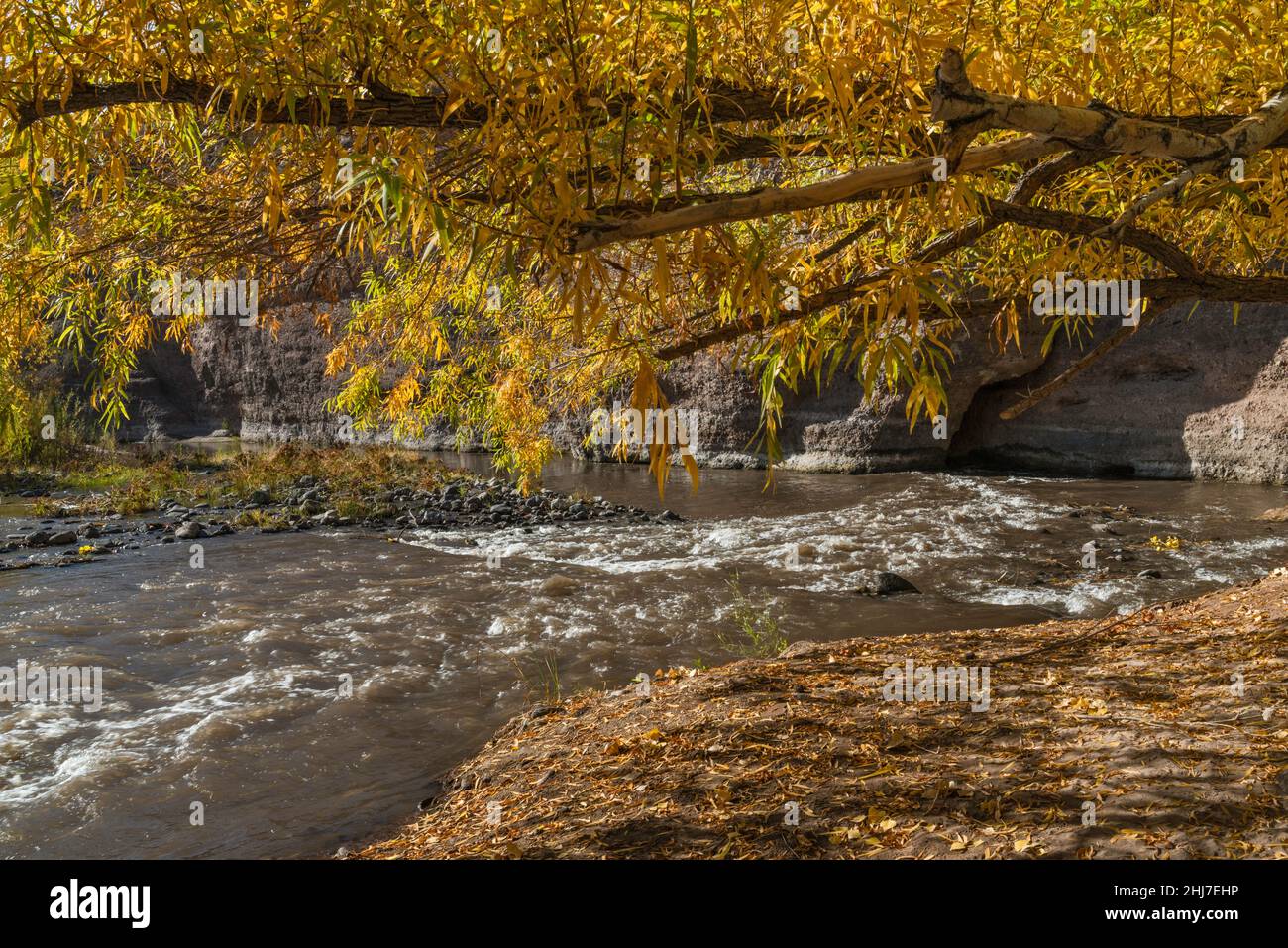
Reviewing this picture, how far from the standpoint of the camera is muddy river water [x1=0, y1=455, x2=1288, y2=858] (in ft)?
16.0

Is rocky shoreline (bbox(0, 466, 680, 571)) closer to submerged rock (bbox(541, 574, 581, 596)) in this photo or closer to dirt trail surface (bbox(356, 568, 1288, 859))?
submerged rock (bbox(541, 574, 581, 596))

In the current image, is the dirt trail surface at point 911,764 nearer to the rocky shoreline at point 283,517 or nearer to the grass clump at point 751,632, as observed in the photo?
the grass clump at point 751,632

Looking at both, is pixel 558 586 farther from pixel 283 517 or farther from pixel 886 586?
pixel 283 517

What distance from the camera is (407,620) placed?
817 cm

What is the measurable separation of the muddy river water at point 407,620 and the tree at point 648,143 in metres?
1.99

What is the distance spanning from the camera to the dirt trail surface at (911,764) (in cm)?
288

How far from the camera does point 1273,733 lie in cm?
340

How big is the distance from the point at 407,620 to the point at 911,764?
5.50 meters

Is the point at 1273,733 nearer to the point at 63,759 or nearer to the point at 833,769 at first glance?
the point at 833,769

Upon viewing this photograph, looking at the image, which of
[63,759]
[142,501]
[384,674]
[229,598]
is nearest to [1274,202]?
[384,674]
